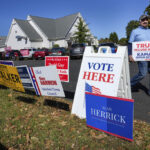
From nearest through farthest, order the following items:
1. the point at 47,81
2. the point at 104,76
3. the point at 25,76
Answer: the point at 104,76 → the point at 47,81 → the point at 25,76

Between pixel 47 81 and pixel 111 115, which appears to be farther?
pixel 47 81

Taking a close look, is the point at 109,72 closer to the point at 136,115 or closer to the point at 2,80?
the point at 136,115

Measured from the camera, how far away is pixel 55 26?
45125 millimetres

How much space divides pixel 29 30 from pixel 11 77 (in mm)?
38876

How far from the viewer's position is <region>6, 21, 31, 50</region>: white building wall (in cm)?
4088

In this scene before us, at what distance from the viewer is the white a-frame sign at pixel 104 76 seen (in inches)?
130

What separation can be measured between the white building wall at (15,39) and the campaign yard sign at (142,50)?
3640 centimetres

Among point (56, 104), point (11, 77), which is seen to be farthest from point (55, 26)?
point (56, 104)

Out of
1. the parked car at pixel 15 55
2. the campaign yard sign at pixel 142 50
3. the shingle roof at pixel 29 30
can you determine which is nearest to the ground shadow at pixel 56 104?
the campaign yard sign at pixel 142 50

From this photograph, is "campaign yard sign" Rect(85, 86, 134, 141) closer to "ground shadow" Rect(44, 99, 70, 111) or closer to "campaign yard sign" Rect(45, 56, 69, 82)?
"ground shadow" Rect(44, 99, 70, 111)

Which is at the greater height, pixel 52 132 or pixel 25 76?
pixel 25 76

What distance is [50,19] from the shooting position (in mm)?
46688

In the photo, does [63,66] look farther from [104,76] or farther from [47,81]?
[104,76]

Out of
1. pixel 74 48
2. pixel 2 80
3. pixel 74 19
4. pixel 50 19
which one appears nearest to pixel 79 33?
pixel 74 19
